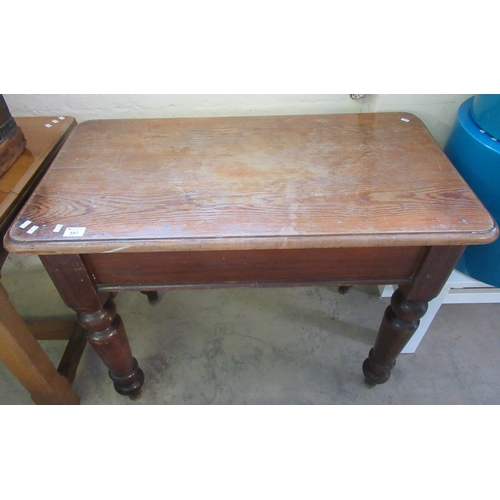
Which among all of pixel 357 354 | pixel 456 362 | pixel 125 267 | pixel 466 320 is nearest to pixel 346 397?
pixel 357 354

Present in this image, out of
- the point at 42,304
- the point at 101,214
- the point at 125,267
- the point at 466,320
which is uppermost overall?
the point at 101,214

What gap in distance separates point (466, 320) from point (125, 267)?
1326mm

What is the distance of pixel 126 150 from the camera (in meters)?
1.04

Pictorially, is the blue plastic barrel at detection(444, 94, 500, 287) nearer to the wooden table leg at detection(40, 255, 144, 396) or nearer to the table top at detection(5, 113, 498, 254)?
the table top at detection(5, 113, 498, 254)

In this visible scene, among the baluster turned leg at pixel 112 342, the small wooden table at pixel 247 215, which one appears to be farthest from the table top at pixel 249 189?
the baluster turned leg at pixel 112 342

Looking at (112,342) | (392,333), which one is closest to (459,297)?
(392,333)

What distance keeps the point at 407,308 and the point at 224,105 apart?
854 mm

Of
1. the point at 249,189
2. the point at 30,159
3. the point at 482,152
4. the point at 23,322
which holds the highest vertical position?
the point at 30,159

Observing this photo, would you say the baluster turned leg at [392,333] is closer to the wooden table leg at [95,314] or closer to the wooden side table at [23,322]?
the wooden table leg at [95,314]

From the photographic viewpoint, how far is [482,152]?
1041 millimetres

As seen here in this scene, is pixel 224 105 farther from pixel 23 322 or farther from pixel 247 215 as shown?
pixel 23 322

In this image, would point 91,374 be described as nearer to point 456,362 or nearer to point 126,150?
point 126,150

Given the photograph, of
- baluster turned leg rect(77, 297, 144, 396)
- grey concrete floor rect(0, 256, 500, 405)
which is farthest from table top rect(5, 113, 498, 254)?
grey concrete floor rect(0, 256, 500, 405)

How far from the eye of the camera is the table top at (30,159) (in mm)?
919
